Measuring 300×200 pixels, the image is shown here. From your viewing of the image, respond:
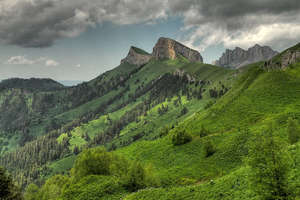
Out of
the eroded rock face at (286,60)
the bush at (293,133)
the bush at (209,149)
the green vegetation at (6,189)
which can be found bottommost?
the green vegetation at (6,189)

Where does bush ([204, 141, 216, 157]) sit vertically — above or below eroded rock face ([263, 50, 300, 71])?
below

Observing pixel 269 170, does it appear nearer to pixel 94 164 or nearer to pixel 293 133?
pixel 293 133

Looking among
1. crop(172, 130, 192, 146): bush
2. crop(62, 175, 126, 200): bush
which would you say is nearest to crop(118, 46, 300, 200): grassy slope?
crop(172, 130, 192, 146): bush

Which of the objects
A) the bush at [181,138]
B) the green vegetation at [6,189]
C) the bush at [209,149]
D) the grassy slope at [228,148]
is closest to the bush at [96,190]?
the grassy slope at [228,148]

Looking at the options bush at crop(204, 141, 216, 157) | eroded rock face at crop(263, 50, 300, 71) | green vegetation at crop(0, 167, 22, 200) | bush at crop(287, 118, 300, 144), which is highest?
eroded rock face at crop(263, 50, 300, 71)

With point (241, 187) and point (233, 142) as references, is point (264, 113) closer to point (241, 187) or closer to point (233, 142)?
point (233, 142)

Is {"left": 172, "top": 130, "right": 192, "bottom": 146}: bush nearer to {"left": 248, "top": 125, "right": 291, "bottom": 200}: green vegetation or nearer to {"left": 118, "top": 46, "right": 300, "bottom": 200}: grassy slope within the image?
{"left": 118, "top": 46, "right": 300, "bottom": 200}: grassy slope

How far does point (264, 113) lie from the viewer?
94.4 metres

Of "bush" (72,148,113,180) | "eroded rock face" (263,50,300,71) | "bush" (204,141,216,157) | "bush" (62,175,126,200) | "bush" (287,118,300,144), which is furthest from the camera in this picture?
"eroded rock face" (263,50,300,71)

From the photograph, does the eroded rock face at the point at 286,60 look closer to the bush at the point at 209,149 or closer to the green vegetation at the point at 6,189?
the bush at the point at 209,149

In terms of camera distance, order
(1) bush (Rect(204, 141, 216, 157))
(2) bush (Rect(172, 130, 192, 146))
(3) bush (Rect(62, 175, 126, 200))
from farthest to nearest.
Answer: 1. (2) bush (Rect(172, 130, 192, 146))
2. (1) bush (Rect(204, 141, 216, 157))
3. (3) bush (Rect(62, 175, 126, 200))

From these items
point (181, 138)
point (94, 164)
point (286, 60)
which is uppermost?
point (286, 60)

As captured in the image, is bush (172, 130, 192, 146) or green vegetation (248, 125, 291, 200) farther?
bush (172, 130, 192, 146)

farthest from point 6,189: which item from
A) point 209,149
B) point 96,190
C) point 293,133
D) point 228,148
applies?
point 293,133
